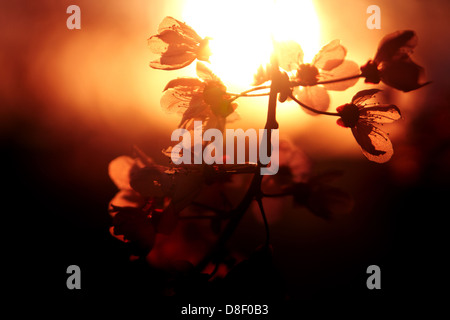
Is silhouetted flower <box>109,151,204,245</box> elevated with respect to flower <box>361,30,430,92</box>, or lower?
lower

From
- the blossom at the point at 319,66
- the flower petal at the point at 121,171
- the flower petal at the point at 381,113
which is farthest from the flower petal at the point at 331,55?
the flower petal at the point at 121,171

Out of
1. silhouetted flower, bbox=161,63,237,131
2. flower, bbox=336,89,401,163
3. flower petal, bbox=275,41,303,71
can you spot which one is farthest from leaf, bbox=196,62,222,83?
flower, bbox=336,89,401,163

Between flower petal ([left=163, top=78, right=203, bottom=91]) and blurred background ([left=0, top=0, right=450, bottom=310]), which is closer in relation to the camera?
flower petal ([left=163, top=78, right=203, bottom=91])

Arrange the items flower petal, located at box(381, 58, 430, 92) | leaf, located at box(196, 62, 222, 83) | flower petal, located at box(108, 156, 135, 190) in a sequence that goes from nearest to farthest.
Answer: flower petal, located at box(381, 58, 430, 92) → leaf, located at box(196, 62, 222, 83) → flower petal, located at box(108, 156, 135, 190)

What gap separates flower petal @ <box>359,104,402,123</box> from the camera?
636mm

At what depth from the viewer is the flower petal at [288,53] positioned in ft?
2.10

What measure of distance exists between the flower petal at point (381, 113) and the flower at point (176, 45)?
326mm

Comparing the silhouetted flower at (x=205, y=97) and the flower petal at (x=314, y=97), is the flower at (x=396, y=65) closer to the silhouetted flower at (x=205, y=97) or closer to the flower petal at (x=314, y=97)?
the flower petal at (x=314, y=97)

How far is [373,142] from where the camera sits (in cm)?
66

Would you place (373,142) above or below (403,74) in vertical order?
below

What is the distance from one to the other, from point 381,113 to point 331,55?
5.7 inches

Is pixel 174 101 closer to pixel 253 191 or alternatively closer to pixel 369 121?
pixel 253 191

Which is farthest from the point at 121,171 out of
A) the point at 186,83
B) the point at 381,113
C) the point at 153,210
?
the point at 381,113

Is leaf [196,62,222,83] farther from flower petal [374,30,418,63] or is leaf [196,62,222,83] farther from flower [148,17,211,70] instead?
flower petal [374,30,418,63]
